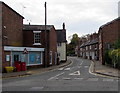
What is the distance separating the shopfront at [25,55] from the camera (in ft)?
92.1

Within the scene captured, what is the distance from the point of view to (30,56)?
110 feet

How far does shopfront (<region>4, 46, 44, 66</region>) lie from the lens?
28.1 metres

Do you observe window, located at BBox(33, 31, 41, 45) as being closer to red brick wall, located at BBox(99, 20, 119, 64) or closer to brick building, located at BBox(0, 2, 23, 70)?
brick building, located at BBox(0, 2, 23, 70)

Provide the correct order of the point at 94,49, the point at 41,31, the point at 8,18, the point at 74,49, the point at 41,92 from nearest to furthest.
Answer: the point at 41,92
the point at 8,18
the point at 41,31
the point at 94,49
the point at 74,49

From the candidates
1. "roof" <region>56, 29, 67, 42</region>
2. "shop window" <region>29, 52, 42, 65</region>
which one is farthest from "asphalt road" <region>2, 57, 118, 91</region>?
"roof" <region>56, 29, 67, 42</region>

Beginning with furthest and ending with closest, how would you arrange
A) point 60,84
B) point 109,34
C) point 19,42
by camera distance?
point 109,34, point 19,42, point 60,84

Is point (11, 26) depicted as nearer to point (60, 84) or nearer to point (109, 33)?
point (60, 84)

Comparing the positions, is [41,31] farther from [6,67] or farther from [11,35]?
[6,67]

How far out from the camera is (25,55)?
3244 centimetres

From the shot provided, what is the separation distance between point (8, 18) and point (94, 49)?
144 ft

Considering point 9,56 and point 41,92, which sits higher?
point 9,56

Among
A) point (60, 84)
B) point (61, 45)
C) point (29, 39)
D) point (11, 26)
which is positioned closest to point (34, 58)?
point (29, 39)

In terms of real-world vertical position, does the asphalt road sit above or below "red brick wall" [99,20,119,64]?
below

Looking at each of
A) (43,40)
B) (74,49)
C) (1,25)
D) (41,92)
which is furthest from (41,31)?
(74,49)
